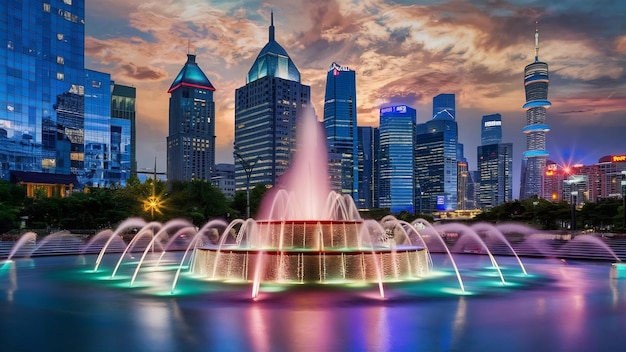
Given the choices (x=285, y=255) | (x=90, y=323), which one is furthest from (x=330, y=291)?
(x=90, y=323)

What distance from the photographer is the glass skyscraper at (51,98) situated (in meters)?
90.2

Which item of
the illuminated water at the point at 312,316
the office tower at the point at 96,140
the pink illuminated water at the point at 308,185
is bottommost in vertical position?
the illuminated water at the point at 312,316

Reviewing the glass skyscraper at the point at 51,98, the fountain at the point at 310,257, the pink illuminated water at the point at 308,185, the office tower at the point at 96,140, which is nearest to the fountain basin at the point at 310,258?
the fountain at the point at 310,257

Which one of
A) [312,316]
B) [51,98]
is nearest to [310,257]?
[312,316]

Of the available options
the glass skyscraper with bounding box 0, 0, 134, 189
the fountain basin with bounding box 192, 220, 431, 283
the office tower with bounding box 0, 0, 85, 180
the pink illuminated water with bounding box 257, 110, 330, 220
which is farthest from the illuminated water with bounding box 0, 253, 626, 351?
the glass skyscraper with bounding box 0, 0, 134, 189

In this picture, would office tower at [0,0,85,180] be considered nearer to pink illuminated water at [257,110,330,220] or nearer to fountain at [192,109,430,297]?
pink illuminated water at [257,110,330,220]

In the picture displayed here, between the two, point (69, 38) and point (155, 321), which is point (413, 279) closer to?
point (155, 321)

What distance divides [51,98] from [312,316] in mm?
103958

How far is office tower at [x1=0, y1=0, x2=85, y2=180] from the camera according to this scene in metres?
89.8

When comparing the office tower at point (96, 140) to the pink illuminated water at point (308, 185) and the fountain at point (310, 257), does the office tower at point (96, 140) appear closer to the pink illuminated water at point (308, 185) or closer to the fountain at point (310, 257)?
the pink illuminated water at point (308, 185)

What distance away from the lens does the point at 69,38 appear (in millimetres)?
105500

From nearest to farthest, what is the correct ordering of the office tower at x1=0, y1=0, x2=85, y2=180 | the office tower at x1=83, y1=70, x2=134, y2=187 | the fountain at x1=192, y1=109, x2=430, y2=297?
the fountain at x1=192, y1=109, x2=430, y2=297 < the office tower at x1=0, y1=0, x2=85, y2=180 < the office tower at x1=83, y1=70, x2=134, y2=187

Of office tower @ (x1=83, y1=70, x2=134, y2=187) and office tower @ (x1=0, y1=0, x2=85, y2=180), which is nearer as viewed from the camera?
office tower @ (x1=0, y1=0, x2=85, y2=180)

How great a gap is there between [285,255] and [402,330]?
8.37 meters
